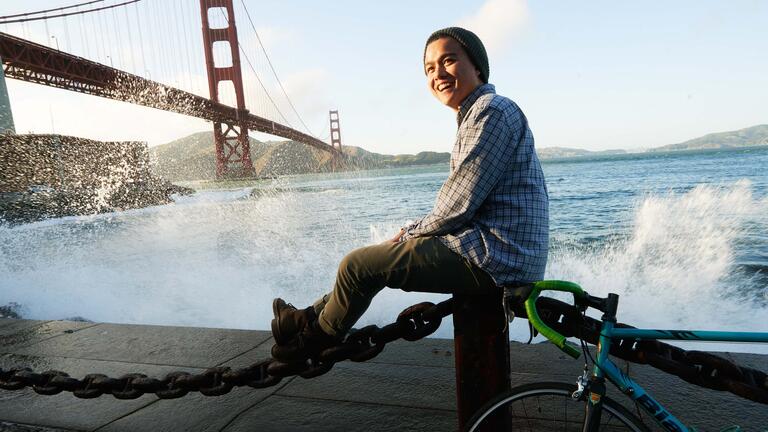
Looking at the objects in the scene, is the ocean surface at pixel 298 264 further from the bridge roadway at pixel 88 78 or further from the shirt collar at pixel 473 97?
the bridge roadway at pixel 88 78

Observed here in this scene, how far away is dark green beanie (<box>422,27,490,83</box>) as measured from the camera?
1.47 m

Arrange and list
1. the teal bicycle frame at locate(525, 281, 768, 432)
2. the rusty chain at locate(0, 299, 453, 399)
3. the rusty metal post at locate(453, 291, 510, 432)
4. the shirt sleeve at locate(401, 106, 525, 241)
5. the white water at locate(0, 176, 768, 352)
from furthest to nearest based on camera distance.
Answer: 1. the white water at locate(0, 176, 768, 352)
2. the rusty chain at locate(0, 299, 453, 399)
3. the rusty metal post at locate(453, 291, 510, 432)
4. the shirt sleeve at locate(401, 106, 525, 241)
5. the teal bicycle frame at locate(525, 281, 768, 432)

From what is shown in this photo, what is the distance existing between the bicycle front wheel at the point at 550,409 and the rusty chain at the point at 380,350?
15cm

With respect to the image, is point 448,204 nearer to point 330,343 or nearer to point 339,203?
point 330,343

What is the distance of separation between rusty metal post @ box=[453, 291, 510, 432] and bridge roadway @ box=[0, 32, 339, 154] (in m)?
22.1

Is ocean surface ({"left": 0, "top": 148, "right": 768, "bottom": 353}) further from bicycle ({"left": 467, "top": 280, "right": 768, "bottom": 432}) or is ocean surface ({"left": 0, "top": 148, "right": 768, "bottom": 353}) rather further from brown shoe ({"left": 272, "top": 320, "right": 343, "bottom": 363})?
bicycle ({"left": 467, "top": 280, "right": 768, "bottom": 432})

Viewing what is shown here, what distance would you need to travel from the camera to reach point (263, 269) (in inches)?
357

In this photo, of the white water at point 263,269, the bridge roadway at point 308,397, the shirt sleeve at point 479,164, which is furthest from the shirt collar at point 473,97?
the white water at point 263,269

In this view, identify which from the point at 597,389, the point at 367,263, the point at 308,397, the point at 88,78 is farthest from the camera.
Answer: the point at 88,78

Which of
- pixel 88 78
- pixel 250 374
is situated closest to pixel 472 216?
pixel 250 374

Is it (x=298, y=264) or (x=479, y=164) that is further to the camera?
(x=298, y=264)

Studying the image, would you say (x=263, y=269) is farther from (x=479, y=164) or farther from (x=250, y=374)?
(x=479, y=164)

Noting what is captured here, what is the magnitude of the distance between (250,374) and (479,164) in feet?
3.61

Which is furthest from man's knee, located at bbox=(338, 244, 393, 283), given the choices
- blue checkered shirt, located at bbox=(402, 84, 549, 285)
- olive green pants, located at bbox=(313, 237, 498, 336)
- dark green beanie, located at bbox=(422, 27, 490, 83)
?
dark green beanie, located at bbox=(422, 27, 490, 83)
